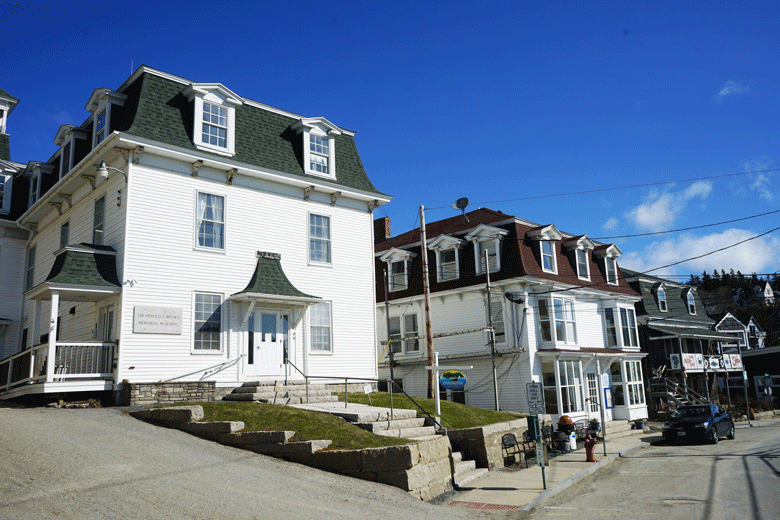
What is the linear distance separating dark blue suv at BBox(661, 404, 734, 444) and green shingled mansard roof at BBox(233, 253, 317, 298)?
15.7m

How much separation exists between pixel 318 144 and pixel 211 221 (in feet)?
17.8

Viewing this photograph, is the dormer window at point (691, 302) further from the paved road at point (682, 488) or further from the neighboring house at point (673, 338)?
the paved road at point (682, 488)

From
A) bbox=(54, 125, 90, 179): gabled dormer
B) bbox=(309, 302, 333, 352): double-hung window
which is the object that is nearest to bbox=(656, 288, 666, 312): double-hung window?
bbox=(309, 302, 333, 352): double-hung window

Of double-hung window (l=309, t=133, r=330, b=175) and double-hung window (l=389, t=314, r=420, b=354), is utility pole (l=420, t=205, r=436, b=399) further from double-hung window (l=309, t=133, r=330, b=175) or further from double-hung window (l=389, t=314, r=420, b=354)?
double-hung window (l=389, t=314, r=420, b=354)

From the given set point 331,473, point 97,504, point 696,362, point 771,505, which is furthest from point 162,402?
point 696,362

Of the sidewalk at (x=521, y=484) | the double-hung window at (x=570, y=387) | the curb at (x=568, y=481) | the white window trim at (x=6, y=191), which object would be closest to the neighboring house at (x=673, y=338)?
the double-hung window at (x=570, y=387)

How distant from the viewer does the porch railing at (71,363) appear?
1628 cm

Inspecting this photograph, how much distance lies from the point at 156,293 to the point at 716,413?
22.3 meters

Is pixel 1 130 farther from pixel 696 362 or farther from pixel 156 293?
pixel 696 362

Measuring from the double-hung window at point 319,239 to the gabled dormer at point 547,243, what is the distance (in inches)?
457

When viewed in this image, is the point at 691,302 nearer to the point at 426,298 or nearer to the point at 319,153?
the point at 426,298

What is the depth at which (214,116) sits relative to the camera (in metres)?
19.8

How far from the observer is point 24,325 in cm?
2348

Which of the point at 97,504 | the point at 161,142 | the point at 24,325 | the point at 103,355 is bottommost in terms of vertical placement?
the point at 97,504
